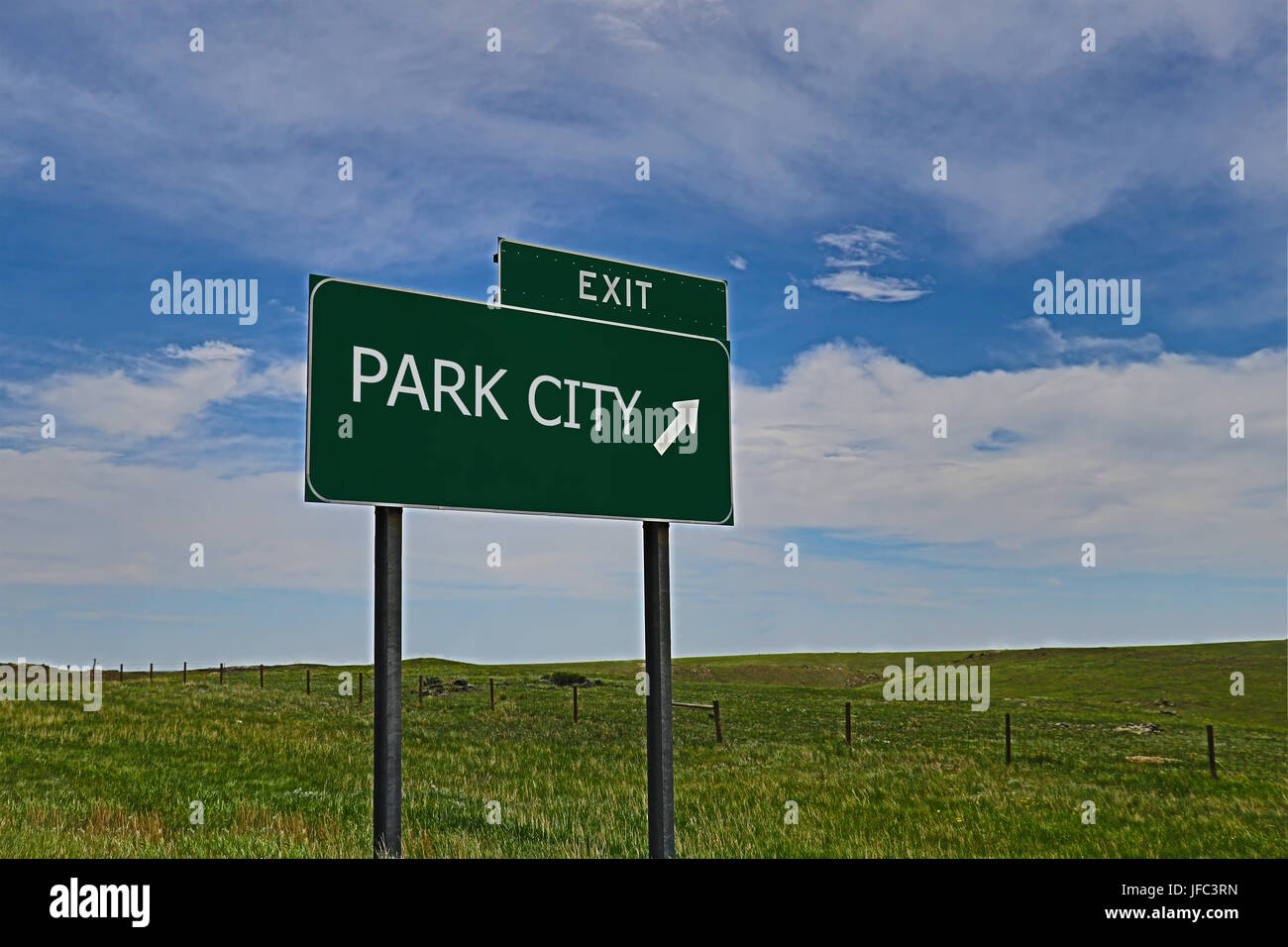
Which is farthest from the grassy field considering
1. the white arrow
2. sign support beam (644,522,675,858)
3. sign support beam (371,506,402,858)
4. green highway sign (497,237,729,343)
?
green highway sign (497,237,729,343)

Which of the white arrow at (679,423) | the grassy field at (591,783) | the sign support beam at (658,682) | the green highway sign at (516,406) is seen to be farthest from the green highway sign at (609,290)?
the grassy field at (591,783)

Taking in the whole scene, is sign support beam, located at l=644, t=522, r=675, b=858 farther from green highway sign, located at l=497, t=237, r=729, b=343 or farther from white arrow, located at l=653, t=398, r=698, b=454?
green highway sign, located at l=497, t=237, r=729, b=343

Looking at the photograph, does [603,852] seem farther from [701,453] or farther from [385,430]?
[385,430]

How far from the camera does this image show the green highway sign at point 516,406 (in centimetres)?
718

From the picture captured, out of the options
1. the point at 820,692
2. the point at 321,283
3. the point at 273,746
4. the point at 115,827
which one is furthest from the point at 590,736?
the point at 820,692

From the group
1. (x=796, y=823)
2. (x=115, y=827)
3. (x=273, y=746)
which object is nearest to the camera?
(x=115, y=827)

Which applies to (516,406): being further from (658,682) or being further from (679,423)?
(658,682)

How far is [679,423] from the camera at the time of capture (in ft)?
29.0

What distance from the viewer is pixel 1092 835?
46.9 ft

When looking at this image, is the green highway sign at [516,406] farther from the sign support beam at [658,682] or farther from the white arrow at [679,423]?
the sign support beam at [658,682]

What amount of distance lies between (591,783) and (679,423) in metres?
10.1

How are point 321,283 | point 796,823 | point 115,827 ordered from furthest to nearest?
point 796,823 → point 115,827 → point 321,283

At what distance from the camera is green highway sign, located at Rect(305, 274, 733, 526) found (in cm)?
718
